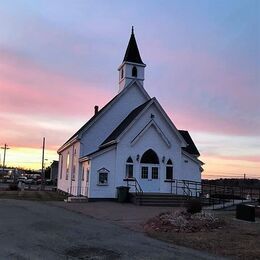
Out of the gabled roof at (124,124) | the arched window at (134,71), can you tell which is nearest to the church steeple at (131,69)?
the arched window at (134,71)

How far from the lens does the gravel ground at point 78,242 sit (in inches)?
436

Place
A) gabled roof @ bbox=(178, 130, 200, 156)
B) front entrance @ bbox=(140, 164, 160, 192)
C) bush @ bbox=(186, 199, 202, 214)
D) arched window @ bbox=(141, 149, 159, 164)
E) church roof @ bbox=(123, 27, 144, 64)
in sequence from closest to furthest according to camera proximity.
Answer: bush @ bbox=(186, 199, 202, 214) → front entrance @ bbox=(140, 164, 160, 192) → arched window @ bbox=(141, 149, 159, 164) → church roof @ bbox=(123, 27, 144, 64) → gabled roof @ bbox=(178, 130, 200, 156)

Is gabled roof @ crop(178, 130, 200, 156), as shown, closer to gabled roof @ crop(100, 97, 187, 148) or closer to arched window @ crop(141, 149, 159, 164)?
gabled roof @ crop(100, 97, 187, 148)

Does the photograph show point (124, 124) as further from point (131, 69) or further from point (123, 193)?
point (131, 69)

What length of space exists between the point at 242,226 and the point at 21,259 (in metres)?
9.69

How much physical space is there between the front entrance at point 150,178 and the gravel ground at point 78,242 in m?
16.8

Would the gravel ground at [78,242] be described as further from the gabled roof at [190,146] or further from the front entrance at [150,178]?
the gabled roof at [190,146]

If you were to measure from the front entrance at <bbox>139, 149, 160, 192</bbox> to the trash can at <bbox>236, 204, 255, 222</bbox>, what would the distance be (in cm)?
1506

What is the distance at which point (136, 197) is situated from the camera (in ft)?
102

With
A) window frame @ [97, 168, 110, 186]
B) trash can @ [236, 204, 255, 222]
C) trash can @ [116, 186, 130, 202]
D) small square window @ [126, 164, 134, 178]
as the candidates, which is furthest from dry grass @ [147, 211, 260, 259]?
small square window @ [126, 164, 134, 178]

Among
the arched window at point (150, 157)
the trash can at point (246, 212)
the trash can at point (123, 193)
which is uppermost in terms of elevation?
the arched window at point (150, 157)

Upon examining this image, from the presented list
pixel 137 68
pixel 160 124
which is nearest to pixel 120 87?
pixel 137 68

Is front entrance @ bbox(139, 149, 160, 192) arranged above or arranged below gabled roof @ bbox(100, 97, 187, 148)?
below

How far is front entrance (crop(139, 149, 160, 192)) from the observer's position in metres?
34.8
